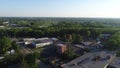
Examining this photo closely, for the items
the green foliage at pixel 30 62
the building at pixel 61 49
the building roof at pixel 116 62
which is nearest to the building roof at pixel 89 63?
the building roof at pixel 116 62

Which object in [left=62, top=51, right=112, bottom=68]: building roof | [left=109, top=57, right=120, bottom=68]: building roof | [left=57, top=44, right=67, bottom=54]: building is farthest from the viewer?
[left=57, top=44, right=67, bottom=54]: building

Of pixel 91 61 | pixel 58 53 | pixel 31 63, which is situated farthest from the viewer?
pixel 58 53

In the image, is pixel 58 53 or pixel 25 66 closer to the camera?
pixel 25 66

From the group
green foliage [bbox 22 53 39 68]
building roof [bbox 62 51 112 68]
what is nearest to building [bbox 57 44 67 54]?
building roof [bbox 62 51 112 68]

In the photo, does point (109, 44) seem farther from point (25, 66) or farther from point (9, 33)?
point (9, 33)

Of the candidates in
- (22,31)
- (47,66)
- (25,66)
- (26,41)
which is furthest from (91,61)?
(22,31)

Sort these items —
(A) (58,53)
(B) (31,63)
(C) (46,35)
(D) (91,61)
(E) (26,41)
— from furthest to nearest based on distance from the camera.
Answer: (C) (46,35) → (E) (26,41) → (A) (58,53) → (D) (91,61) → (B) (31,63)

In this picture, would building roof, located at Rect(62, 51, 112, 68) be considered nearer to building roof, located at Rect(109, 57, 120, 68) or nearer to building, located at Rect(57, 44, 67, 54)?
building roof, located at Rect(109, 57, 120, 68)

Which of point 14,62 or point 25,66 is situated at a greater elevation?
point 25,66

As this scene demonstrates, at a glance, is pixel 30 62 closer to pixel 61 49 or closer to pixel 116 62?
pixel 116 62

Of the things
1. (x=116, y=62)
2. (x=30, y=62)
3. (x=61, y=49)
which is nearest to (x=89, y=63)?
(x=116, y=62)

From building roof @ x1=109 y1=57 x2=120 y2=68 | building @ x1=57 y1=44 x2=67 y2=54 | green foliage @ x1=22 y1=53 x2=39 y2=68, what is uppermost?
green foliage @ x1=22 y1=53 x2=39 y2=68
